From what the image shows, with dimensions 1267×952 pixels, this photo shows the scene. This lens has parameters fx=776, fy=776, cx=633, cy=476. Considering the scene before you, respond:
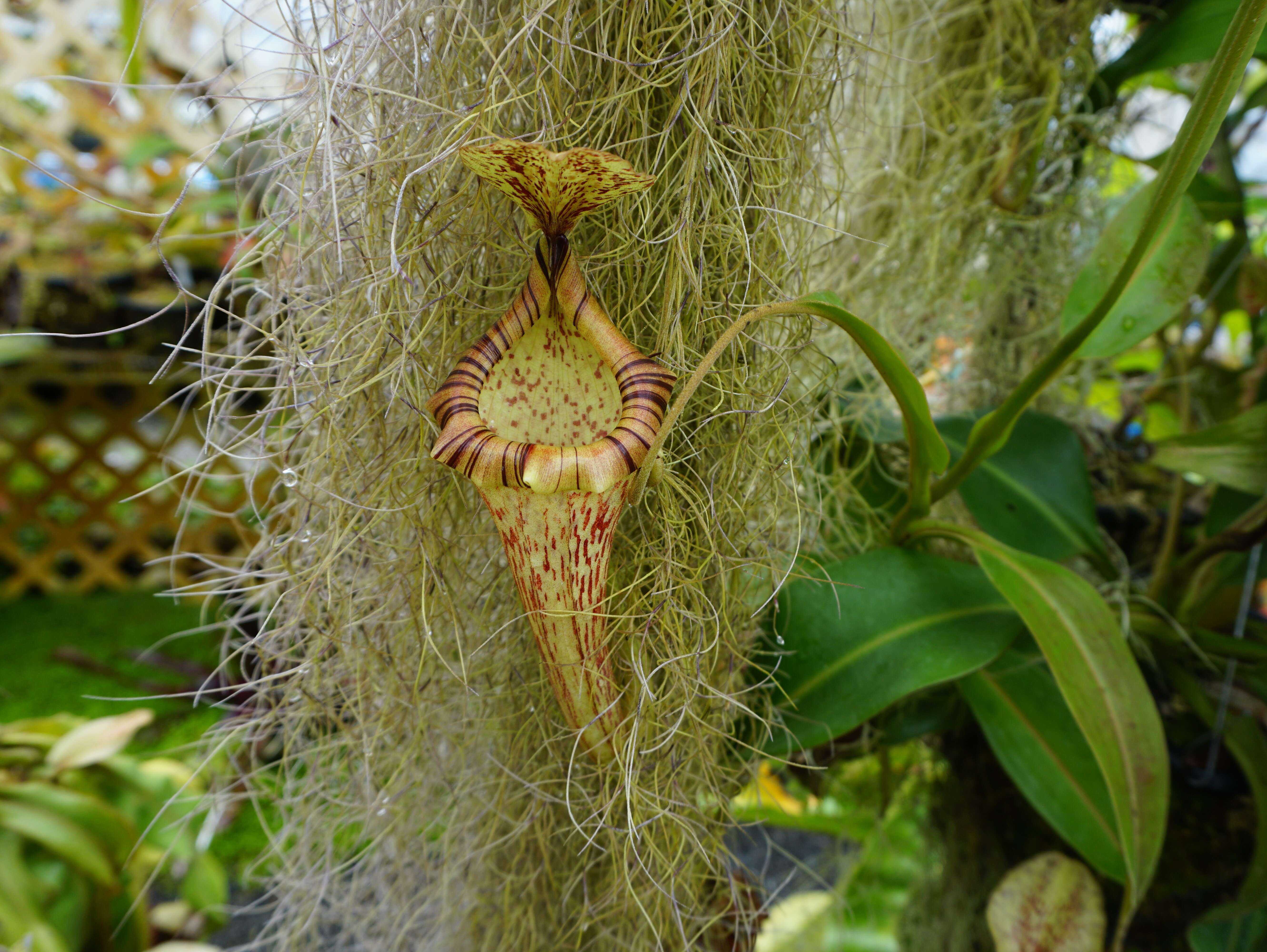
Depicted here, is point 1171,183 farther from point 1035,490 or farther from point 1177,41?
point 1177,41

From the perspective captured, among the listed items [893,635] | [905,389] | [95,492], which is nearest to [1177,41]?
[905,389]

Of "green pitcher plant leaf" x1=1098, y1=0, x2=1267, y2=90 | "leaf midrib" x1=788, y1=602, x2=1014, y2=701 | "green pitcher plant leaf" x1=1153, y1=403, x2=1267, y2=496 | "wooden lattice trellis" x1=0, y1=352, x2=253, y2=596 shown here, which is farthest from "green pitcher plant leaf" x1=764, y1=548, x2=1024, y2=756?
"wooden lattice trellis" x1=0, y1=352, x2=253, y2=596

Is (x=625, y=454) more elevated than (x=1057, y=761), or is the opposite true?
(x=625, y=454)

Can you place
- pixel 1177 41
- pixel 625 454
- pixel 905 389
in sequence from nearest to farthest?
pixel 625 454 < pixel 905 389 < pixel 1177 41

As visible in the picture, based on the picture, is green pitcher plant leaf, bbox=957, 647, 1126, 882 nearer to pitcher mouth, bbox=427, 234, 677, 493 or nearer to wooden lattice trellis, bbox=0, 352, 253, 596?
pitcher mouth, bbox=427, 234, 677, 493

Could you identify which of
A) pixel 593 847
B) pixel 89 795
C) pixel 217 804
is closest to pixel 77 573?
pixel 89 795

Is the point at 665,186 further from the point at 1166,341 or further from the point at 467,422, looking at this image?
the point at 1166,341

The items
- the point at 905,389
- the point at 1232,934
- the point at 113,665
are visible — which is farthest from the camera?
the point at 113,665

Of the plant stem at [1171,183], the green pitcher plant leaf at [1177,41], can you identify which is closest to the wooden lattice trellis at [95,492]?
the plant stem at [1171,183]
